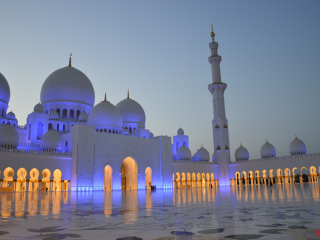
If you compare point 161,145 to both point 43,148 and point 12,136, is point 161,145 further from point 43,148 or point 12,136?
point 12,136

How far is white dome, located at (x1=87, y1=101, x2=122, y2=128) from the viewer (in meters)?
23.0

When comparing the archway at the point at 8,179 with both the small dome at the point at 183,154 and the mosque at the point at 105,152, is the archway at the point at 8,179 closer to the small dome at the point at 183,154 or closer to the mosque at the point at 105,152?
the mosque at the point at 105,152

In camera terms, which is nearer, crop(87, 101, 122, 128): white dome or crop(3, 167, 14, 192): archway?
crop(3, 167, 14, 192): archway

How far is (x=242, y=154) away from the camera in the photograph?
1185 inches

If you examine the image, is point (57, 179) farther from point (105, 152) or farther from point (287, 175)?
point (287, 175)

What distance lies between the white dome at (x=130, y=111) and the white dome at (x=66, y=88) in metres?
3.70

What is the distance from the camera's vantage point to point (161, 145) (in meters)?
24.4

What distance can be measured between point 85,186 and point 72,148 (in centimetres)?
278

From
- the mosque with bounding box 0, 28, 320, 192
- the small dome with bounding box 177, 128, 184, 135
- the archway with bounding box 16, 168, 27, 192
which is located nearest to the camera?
the archway with bounding box 16, 168, 27, 192

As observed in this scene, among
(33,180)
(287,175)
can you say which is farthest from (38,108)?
(287,175)

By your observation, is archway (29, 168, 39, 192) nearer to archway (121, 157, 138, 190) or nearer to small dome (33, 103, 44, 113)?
small dome (33, 103, 44, 113)

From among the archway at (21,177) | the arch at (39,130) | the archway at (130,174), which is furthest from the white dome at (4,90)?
the archway at (130,174)

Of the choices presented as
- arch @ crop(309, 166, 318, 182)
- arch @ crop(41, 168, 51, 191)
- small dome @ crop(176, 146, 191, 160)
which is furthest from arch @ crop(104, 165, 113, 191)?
arch @ crop(309, 166, 318, 182)

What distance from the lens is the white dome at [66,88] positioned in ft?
82.8
